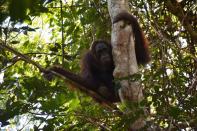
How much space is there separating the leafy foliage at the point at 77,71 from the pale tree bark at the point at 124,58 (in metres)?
0.08

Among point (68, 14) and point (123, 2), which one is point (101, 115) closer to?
point (123, 2)

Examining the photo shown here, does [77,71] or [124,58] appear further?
[77,71]

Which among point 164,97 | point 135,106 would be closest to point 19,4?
point 135,106

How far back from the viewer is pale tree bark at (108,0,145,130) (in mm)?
2039

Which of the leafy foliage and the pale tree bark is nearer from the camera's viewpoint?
the leafy foliage

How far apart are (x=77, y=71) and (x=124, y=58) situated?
1.81 meters

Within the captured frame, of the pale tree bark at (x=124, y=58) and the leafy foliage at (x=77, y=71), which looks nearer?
the leafy foliage at (x=77, y=71)

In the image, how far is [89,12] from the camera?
141 inches

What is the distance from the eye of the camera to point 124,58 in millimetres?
2172

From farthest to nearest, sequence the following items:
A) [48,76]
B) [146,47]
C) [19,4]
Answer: [146,47] → [48,76] → [19,4]

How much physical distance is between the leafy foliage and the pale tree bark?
0.08 metres

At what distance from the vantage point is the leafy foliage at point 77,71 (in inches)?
72.4

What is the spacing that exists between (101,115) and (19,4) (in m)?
2.09

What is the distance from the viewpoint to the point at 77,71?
3928 millimetres
